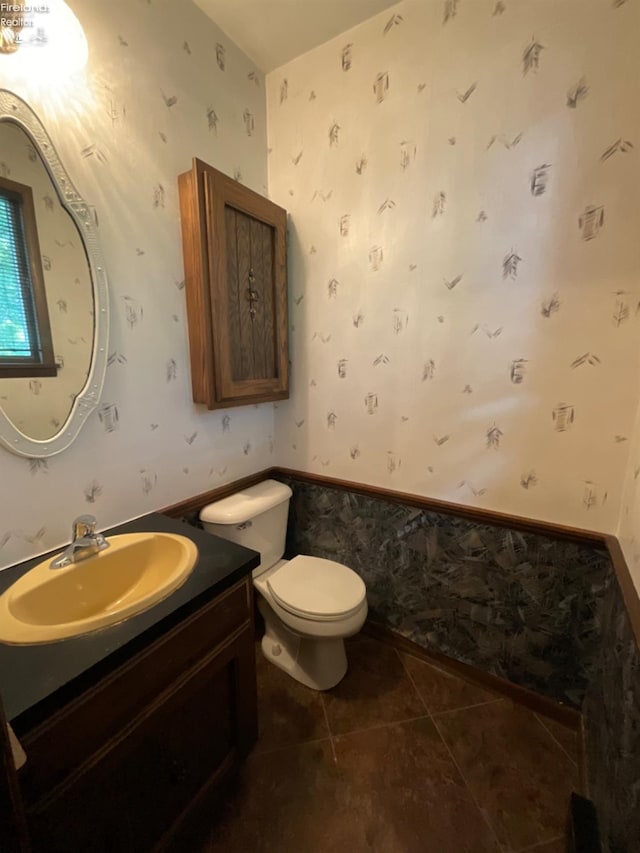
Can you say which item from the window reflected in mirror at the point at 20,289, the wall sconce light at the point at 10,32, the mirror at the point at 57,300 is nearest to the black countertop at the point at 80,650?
the mirror at the point at 57,300

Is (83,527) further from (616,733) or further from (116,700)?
(616,733)

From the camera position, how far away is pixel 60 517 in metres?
1.05

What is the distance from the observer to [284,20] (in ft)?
4.22

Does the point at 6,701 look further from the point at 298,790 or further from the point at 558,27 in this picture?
the point at 558,27

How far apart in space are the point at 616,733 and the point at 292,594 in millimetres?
996

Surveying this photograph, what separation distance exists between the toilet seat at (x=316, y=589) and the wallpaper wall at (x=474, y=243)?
45 cm

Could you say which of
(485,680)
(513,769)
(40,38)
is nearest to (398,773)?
(513,769)

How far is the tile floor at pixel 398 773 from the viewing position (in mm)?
1003

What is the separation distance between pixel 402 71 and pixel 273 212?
0.66 meters

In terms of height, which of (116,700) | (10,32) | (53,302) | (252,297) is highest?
(10,32)

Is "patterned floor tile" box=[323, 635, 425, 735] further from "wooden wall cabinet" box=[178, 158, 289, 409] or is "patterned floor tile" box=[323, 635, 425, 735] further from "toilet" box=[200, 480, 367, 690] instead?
"wooden wall cabinet" box=[178, 158, 289, 409]

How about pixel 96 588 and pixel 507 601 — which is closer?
pixel 96 588

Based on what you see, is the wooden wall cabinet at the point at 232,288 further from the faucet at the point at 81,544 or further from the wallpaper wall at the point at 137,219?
the faucet at the point at 81,544

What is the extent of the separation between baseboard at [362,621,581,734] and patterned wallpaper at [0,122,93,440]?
1.59m
